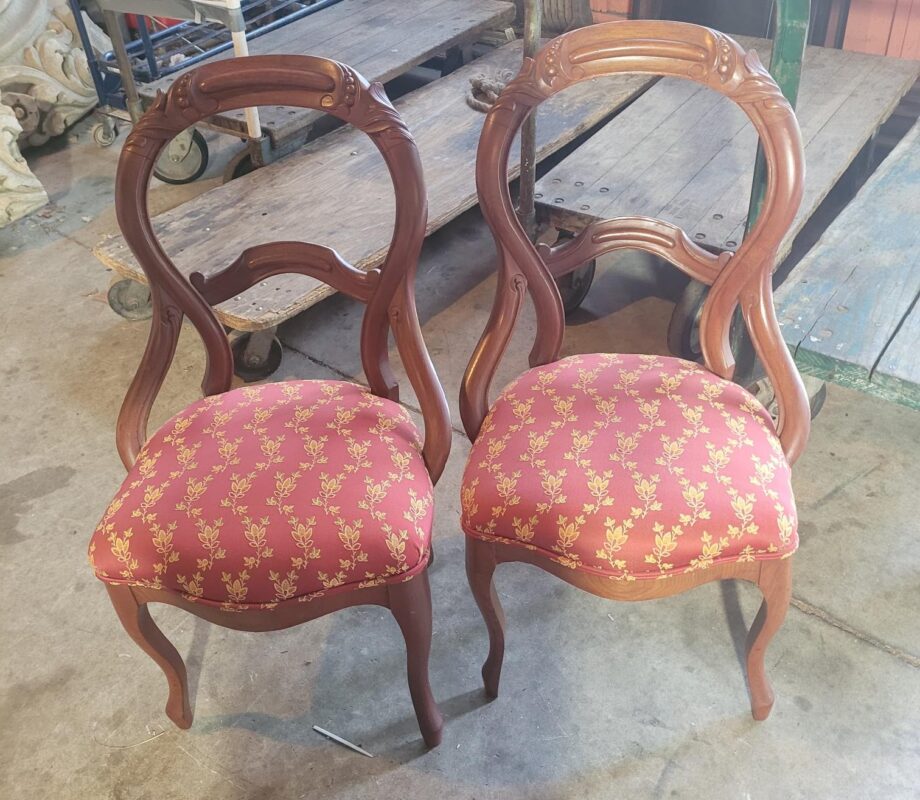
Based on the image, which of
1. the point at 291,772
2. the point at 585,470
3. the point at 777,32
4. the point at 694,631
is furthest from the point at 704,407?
the point at 291,772

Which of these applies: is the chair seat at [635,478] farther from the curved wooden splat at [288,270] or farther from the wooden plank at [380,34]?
the wooden plank at [380,34]

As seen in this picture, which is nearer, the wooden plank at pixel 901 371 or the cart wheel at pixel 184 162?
the wooden plank at pixel 901 371

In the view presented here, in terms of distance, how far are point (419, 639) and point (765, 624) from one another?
545 millimetres

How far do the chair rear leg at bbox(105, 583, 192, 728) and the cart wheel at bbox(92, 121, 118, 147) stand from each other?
2.64 metres

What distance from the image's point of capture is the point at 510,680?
164 centimetres

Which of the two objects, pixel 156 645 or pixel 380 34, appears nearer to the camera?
pixel 156 645

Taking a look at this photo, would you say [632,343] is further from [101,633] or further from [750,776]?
[101,633]

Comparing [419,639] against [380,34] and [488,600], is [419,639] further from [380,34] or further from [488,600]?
[380,34]

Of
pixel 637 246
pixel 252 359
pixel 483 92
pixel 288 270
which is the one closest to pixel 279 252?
pixel 288 270

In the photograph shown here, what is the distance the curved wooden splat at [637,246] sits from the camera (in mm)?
1437

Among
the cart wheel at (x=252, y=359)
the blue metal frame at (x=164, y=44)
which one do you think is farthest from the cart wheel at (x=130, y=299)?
the blue metal frame at (x=164, y=44)

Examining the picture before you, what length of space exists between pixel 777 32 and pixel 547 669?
1.25m

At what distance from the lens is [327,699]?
1.63 meters

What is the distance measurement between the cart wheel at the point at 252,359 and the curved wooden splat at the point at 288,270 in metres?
0.82
